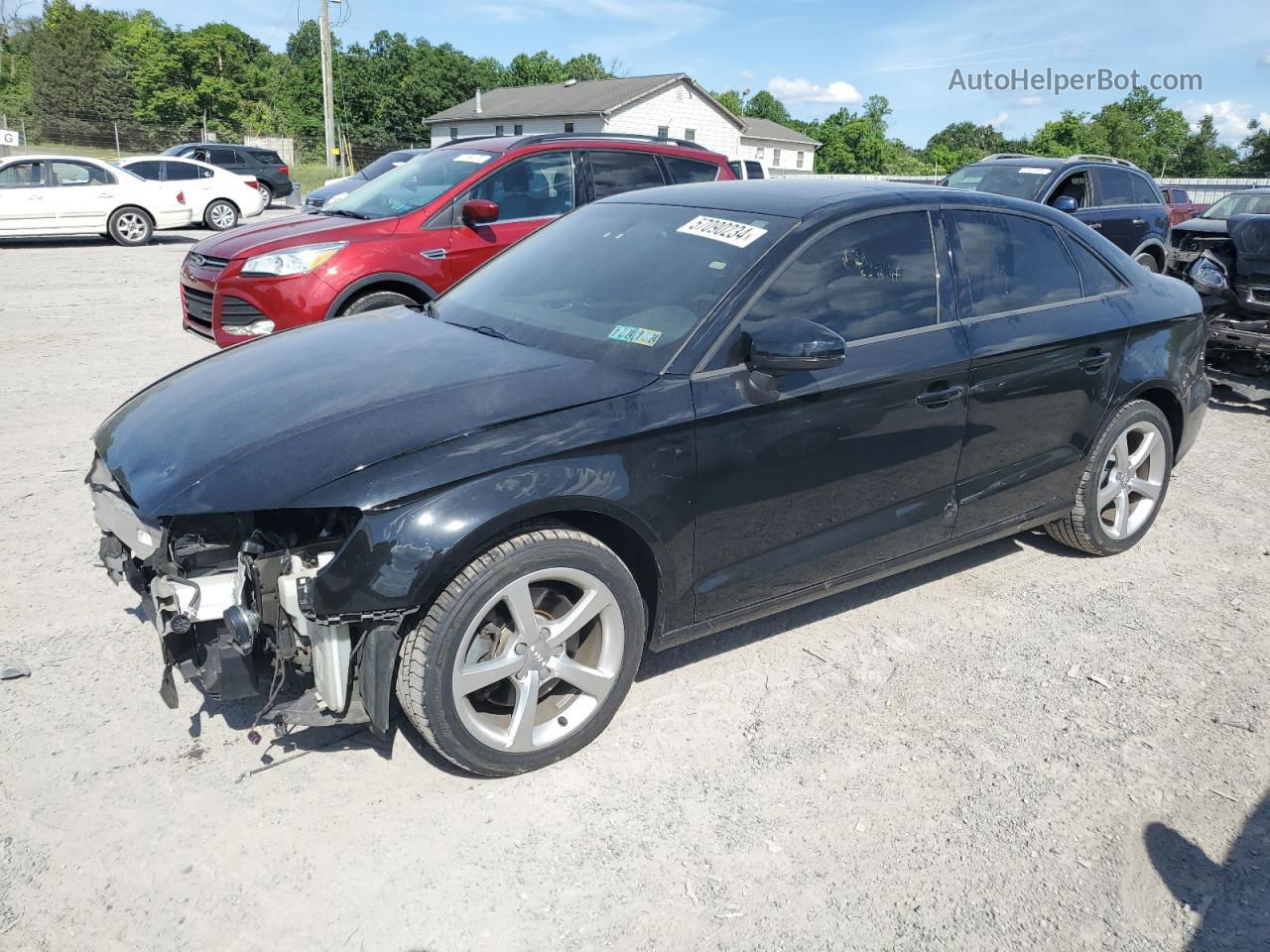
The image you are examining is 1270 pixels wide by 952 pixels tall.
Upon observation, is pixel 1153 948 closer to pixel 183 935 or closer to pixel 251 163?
pixel 183 935

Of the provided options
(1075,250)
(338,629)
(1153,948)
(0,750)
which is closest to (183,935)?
(338,629)

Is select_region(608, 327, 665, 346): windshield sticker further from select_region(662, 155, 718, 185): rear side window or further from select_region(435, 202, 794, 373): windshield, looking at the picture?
select_region(662, 155, 718, 185): rear side window

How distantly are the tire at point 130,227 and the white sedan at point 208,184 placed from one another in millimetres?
1818

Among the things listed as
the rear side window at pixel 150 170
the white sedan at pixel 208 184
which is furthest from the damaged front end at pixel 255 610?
the rear side window at pixel 150 170

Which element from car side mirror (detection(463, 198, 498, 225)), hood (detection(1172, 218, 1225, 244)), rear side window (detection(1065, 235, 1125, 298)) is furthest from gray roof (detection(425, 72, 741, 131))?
rear side window (detection(1065, 235, 1125, 298))

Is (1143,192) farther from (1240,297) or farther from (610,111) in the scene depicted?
(610,111)

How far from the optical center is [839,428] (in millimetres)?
3428

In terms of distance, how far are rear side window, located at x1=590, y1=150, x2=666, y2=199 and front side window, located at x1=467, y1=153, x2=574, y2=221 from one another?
0.73 ft

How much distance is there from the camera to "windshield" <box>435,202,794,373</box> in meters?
3.33

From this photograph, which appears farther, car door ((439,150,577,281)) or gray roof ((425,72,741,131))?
gray roof ((425,72,741,131))

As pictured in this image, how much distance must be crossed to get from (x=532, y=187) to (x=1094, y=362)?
4.63 m

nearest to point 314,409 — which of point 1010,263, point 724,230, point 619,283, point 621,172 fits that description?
point 619,283

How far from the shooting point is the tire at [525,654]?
9.02 feet

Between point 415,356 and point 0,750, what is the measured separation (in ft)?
5.90
